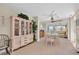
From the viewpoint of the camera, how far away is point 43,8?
323cm

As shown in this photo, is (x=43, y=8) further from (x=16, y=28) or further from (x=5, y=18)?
(x=5, y=18)

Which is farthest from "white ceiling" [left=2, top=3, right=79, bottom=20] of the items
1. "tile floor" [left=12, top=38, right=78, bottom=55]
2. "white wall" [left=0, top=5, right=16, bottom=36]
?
"tile floor" [left=12, top=38, right=78, bottom=55]

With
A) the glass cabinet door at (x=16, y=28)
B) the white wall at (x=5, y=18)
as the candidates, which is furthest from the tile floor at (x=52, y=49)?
the white wall at (x=5, y=18)

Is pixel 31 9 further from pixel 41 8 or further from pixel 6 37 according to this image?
pixel 6 37

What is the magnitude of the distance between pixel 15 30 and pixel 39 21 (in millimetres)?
588

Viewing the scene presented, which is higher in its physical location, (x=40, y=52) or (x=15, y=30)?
(x=15, y=30)

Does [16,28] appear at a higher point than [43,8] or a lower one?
lower

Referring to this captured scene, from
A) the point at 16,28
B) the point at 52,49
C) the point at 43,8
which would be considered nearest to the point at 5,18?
the point at 16,28

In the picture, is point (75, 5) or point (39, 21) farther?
point (39, 21)

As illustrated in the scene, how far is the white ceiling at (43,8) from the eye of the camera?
318 cm

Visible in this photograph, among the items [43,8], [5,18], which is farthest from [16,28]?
[43,8]

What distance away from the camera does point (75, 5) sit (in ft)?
10.3

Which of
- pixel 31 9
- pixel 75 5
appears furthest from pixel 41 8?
pixel 75 5

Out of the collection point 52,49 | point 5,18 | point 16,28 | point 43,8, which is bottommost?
point 52,49
